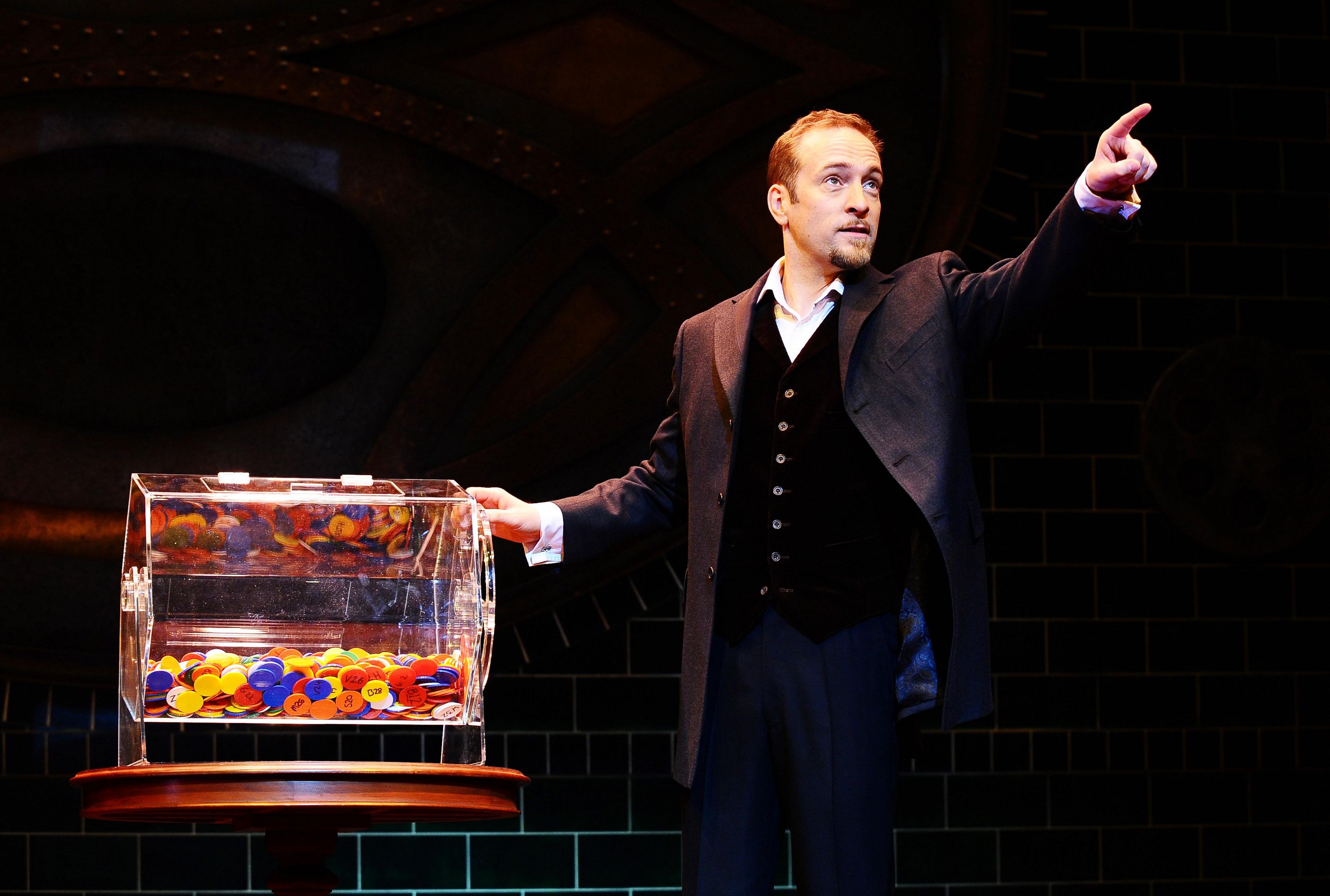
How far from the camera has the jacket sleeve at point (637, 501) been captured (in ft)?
7.50

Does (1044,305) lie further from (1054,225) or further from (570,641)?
(570,641)

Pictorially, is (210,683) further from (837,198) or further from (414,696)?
(837,198)

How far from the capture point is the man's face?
209cm

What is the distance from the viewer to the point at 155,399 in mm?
3299

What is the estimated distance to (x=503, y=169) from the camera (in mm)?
3348

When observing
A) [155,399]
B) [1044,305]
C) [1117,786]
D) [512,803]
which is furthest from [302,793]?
[1117,786]

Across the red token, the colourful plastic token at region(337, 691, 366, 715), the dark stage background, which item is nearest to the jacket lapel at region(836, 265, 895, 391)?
the colourful plastic token at region(337, 691, 366, 715)

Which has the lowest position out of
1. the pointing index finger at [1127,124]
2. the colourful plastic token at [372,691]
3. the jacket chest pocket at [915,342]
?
the colourful plastic token at [372,691]

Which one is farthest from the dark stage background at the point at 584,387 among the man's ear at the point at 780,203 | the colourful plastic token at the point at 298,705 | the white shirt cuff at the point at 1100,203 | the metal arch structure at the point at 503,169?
the white shirt cuff at the point at 1100,203

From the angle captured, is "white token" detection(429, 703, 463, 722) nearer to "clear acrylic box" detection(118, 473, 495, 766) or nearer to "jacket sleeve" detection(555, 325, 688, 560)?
"clear acrylic box" detection(118, 473, 495, 766)

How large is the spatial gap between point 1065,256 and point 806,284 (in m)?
0.40

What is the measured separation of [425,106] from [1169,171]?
184cm

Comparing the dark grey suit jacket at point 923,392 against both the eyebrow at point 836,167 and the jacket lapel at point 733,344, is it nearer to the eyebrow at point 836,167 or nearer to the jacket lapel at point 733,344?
the jacket lapel at point 733,344

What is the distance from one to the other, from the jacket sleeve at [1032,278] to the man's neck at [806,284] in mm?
165
